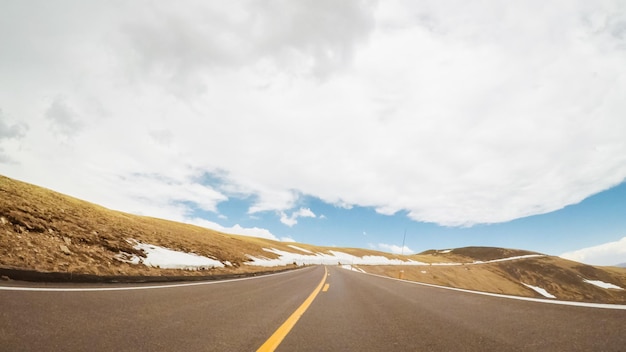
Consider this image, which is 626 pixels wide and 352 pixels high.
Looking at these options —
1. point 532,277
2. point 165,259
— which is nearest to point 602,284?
point 532,277

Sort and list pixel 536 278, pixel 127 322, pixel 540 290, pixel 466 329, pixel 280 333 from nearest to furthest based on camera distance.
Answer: pixel 280 333 < pixel 127 322 < pixel 466 329 < pixel 540 290 < pixel 536 278

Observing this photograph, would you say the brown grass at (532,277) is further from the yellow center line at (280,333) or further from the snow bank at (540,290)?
the yellow center line at (280,333)

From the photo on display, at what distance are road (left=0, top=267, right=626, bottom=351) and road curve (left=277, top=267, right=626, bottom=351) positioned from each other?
1 centimetres

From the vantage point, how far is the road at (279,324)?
11.3 ft

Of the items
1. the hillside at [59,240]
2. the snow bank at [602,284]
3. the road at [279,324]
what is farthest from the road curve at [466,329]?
the snow bank at [602,284]

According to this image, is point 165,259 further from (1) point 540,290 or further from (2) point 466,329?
(1) point 540,290

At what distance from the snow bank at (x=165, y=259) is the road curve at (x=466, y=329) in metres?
13.0

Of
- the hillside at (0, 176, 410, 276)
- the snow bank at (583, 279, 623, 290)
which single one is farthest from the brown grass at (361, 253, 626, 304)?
the hillside at (0, 176, 410, 276)

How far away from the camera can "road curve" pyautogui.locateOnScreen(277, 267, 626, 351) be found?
11.7 feet

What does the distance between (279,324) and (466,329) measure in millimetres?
2935

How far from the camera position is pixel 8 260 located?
9.30m

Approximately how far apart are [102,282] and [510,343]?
437 inches

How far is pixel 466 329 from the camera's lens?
458 centimetres

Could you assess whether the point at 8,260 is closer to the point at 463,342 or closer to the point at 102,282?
the point at 102,282
